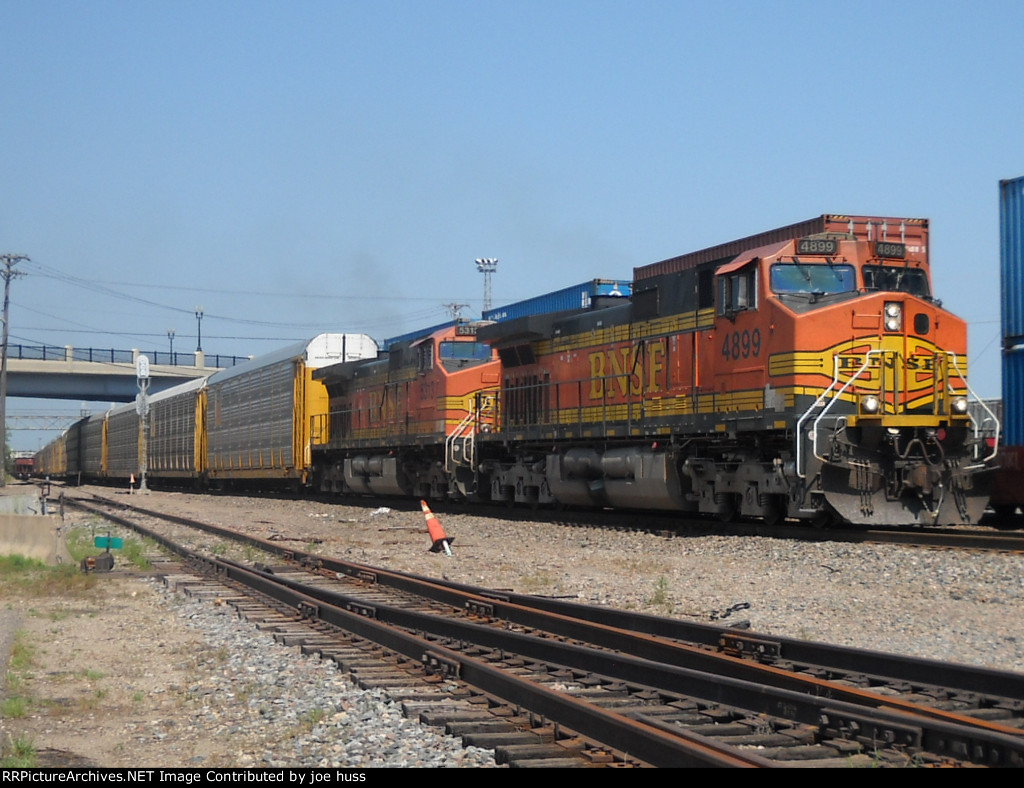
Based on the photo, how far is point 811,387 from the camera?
44.4ft

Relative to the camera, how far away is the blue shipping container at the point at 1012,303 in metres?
15.9

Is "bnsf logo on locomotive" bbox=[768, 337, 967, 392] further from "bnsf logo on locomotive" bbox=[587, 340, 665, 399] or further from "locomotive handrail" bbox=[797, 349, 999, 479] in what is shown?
"bnsf logo on locomotive" bbox=[587, 340, 665, 399]

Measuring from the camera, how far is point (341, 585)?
11.8 metres

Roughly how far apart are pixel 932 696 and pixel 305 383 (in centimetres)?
2564

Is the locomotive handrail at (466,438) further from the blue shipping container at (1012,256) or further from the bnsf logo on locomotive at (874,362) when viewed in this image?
the blue shipping container at (1012,256)

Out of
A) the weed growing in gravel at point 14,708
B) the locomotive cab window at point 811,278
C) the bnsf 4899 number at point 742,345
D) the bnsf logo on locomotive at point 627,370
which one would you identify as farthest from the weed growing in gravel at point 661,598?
the bnsf logo on locomotive at point 627,370

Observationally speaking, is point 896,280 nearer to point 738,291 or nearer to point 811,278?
point 811,278

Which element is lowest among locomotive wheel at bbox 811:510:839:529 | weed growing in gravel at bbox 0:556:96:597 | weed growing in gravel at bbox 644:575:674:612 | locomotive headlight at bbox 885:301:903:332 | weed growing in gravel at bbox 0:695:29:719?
weed growing in gravel at bbox 0:695:29:719

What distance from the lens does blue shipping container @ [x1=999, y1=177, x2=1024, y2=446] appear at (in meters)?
15.9

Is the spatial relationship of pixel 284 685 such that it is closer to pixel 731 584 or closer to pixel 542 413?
pixel 731 584

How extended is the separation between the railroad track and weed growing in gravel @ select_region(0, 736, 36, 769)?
1.80 m

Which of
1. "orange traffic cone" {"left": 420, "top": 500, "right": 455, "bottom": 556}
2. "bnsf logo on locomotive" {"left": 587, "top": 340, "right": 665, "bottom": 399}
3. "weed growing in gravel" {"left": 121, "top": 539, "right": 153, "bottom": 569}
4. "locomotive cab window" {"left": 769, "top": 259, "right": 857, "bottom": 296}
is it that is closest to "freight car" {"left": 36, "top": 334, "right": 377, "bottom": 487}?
"weed growing in gravel" {"left": 121, "top": 539, "right": 153, "bottom": 569}

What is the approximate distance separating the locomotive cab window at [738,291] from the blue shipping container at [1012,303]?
14.1 feet

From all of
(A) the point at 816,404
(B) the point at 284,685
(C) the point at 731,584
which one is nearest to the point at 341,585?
(C) the point at 731,584
